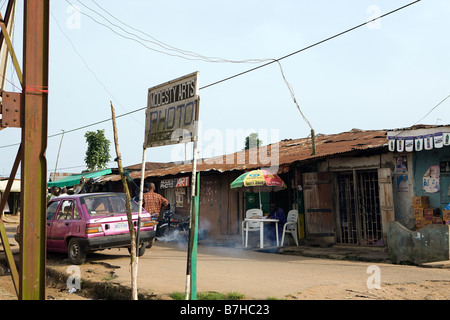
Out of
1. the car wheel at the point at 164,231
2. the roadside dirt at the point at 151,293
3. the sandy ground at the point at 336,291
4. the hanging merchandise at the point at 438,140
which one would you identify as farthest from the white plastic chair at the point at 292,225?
the sandy ground at the point at 336,291

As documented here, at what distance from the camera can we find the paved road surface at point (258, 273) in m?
6.97

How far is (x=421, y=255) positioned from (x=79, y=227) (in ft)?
23.9

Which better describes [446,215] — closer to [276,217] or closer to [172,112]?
[276,217]

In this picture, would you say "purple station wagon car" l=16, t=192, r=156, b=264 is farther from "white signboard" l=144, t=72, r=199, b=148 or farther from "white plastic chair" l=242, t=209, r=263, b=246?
"white signboard" l=144, t=72, r=199, b=148

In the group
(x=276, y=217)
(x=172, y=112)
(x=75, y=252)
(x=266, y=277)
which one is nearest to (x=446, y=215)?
(x=266, y=277)

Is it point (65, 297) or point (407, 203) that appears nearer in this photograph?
point (65, 297)

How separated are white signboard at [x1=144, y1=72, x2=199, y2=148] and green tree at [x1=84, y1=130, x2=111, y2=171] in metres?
29.7

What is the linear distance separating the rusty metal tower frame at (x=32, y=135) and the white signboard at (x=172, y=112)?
1.58 meters

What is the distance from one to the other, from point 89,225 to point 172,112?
4.72 meters

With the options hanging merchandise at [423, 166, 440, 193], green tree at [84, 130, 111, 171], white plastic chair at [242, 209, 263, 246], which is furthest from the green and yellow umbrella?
green tree at [84, 130, 111, 171]

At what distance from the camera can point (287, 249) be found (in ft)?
40.6
